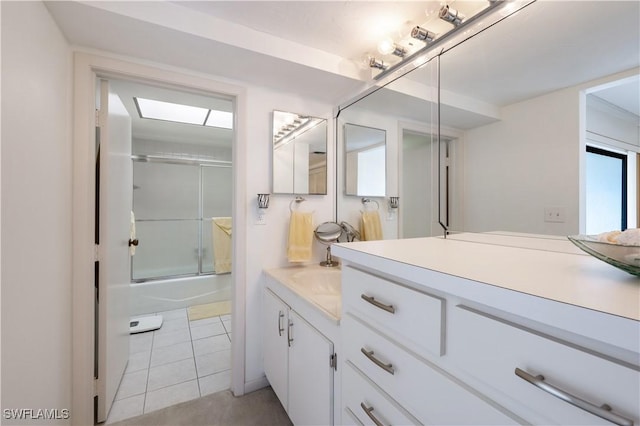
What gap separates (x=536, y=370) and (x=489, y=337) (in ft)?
0.27

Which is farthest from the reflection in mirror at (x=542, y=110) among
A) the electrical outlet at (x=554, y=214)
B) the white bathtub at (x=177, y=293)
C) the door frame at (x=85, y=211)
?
the white bathtub at (x=177, y=293)

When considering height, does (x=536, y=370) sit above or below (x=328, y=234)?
below

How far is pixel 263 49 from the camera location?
4.65ft

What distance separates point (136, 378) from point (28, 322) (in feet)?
4.07

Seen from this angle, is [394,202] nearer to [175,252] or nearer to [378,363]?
[378,363]

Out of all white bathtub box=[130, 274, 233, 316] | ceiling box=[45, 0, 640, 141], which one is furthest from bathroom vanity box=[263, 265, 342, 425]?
white bathtub box=[130, 274, 233, 316]

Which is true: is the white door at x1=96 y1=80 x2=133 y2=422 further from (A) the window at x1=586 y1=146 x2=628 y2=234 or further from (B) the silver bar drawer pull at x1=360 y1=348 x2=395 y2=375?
(A) the window at x1=586 y1=146 x2=628 y2=234

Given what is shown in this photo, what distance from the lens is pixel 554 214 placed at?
37.3 inches

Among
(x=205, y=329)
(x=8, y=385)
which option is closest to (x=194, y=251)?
(x=205, y=329)

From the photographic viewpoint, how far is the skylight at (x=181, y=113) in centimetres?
252

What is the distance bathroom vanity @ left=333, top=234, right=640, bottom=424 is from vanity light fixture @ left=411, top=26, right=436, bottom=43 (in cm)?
108

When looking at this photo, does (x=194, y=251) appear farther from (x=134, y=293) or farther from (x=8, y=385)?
(x=8, y=385)

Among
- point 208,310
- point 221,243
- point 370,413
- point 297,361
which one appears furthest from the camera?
point 221,243

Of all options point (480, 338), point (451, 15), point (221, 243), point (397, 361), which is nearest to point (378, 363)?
point (397, 361)
